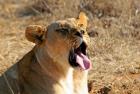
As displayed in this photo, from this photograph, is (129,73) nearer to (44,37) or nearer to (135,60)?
(135,60)

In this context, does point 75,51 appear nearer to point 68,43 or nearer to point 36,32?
point 68,43

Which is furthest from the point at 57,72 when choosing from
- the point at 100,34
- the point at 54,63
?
the point at 100,34

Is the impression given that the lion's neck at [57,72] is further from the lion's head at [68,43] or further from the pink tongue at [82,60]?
the pink tongue at [82,60]

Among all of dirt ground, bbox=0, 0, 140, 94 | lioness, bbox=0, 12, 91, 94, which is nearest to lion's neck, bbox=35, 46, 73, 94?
lioness, bbox=0, 12, 91, 94

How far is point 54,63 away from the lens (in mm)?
4664

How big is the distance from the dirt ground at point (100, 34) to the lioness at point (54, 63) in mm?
1396

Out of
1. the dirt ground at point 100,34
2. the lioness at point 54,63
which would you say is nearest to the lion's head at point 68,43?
the lioness at point 54,63

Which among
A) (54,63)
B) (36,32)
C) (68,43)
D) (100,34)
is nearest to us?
(68,43)

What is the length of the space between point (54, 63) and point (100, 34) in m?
3.25

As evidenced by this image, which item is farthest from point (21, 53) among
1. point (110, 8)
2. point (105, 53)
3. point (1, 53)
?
point (110, 8)

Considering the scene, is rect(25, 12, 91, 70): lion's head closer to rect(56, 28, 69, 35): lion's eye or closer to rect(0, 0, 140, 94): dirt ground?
rect(56, 28, 69, 35): lion's eye

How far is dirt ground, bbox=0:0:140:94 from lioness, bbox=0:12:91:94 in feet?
4.58

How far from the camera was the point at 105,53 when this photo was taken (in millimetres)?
7277

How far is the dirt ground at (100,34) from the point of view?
21.4 feet
